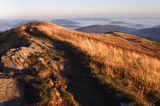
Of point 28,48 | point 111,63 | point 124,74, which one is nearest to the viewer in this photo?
point 124,74

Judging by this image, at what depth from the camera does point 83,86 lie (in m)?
14.5

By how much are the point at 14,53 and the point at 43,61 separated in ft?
5.88

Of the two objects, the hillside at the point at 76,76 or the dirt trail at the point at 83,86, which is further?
the dirt trail at the point at 83,86

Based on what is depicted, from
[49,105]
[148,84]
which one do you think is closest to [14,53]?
[49,105]

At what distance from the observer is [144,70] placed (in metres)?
16.7

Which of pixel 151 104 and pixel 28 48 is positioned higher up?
pixel 28 48

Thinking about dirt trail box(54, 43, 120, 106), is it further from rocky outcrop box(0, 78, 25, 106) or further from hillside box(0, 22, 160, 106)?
rocky outcrop box(0, 78, 25, 106)

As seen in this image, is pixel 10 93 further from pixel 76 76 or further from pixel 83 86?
pixel 76 76

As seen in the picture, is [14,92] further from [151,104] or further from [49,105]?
[151,104]

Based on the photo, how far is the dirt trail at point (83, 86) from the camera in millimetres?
13273

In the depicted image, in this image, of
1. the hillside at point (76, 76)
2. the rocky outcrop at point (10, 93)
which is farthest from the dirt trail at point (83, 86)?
the rocky outcrop at point (10, 93)

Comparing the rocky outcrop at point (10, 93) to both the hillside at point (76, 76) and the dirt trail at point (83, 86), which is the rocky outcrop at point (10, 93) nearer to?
the hillside at point (76, 76)

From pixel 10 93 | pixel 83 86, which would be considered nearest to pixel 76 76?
pixel 83 86

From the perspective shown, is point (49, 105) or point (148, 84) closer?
point (49, 105)
